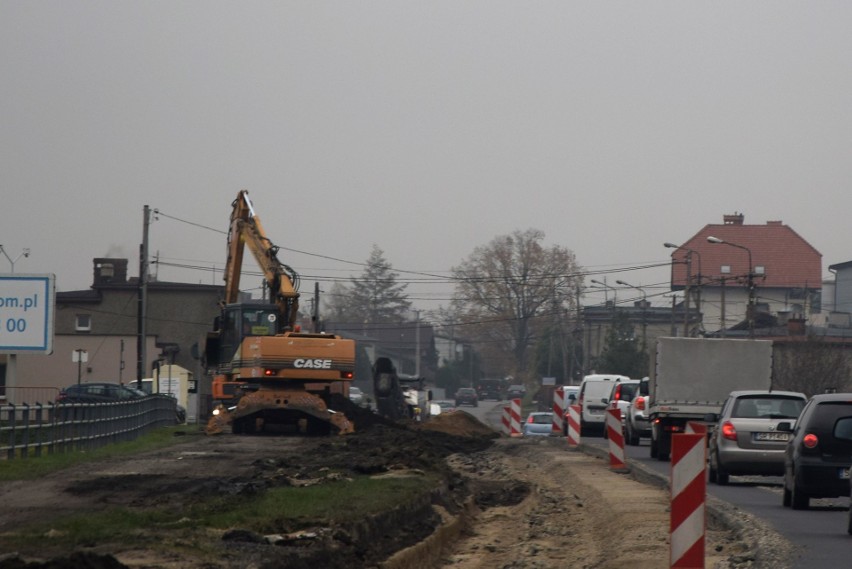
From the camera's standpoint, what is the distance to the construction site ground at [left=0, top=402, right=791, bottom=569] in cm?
1084

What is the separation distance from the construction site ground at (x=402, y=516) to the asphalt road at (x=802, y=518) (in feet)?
0.93

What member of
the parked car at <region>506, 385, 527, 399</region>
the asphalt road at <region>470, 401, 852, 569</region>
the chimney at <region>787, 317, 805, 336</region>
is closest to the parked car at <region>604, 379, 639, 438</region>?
the asphalt road at <region>470, 401, 852, 569</region>

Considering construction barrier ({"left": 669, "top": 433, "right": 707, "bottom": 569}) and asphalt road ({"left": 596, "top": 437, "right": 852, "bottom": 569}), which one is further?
asphalt road ({"left": 596, "top": 437, "right": 852, "bottom": 569})

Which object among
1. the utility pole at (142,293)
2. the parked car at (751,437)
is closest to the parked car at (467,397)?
the utility pole at (142,293)

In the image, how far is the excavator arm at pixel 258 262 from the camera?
40.2 metres

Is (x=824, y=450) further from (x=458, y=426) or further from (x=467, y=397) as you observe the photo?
(x=467, y=397)

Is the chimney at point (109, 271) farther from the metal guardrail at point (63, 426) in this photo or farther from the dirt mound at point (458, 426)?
the metal guardrail at point (63, 426)

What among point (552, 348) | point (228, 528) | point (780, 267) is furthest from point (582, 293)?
point (228, 528)

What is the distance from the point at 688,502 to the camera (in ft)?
35.2

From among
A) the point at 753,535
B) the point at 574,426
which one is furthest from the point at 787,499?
the point at 574,426

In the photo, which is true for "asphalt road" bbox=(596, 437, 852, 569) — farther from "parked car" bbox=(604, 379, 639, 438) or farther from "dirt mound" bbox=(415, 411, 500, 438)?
"dirt mound" bbox=(415, 411, 500, 438)

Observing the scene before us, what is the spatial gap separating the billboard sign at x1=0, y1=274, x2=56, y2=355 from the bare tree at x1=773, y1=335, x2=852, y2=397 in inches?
1384

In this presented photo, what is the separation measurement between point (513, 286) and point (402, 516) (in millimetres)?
88214

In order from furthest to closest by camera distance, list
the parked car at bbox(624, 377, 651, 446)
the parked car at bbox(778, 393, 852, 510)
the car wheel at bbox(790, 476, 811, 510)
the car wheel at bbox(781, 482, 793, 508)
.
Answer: the parked car at bbox(624, 377, 651, 446) → the car wheel at bbox(781, 482, 793, 508) → the car wheel at bbox(790, 476, 811, 510) → the parked car at bbox(778, 393, 852, 510)
